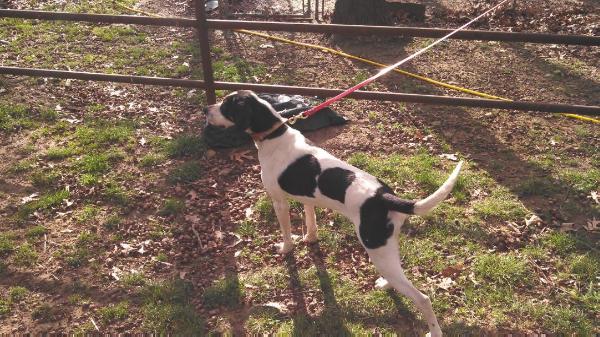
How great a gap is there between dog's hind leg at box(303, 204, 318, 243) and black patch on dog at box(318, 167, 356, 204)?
0.72 metres

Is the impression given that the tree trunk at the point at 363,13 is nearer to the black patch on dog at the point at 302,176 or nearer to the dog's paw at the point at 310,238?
the dog's paw at the point at 310,238

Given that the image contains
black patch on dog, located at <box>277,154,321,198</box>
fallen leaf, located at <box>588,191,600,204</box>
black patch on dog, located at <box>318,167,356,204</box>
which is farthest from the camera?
fallen leaf, located at <box>588,191,600,204</box>

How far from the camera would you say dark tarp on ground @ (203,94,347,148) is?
580 centimetres

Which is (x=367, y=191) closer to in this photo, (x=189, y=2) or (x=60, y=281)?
(x=60, y=281)

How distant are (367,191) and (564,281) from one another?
2.08m

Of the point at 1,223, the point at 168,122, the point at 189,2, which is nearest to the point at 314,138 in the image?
the point at 168,122

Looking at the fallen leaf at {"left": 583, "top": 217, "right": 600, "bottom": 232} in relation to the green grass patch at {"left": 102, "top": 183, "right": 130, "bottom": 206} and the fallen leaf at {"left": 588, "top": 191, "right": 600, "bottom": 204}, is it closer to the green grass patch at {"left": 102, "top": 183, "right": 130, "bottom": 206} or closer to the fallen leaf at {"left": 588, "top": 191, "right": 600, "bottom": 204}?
the fallen leaf at {"left": 588, "top": 191, "right": 600, "bottom": 204}

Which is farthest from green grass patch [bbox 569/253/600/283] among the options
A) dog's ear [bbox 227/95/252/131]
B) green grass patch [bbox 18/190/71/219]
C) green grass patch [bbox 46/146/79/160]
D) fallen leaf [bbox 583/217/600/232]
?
green grass patch [bbox 46/146/79/160]

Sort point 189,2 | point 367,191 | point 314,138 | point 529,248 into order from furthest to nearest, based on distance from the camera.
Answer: point 189,2, point 314,138, point 529,248, point 367,191

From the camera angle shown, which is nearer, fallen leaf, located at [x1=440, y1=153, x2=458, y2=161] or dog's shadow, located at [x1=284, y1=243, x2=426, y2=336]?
dog's shadow, located at [x1=284, y1=243, x2=426, y2=336]

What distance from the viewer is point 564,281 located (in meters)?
3.98

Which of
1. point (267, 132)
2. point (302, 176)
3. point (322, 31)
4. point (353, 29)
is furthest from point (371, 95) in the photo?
point (302, 176)

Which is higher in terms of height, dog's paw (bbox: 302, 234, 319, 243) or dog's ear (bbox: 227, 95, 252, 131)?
dog's ear (bbox: 227, 95, 252, 131)

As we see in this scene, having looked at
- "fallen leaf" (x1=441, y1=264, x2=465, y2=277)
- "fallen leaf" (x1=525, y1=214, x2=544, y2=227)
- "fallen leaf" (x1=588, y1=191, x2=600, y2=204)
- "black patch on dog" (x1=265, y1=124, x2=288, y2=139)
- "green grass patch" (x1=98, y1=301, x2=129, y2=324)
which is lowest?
"green grass patch" (x1=98, y1=301, x2=129, y2=324)
